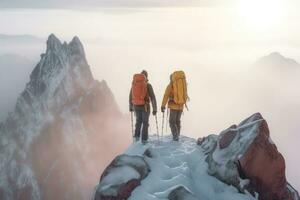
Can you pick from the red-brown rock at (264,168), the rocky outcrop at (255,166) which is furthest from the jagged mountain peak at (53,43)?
the red-brown rock at (264,168)

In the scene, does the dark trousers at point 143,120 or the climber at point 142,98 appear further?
the dark trousers at point 143,120

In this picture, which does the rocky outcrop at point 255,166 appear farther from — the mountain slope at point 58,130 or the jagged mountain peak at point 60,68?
the jagged mountain peak at point 60,68

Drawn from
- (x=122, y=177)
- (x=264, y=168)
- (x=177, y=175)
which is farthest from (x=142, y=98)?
(x=264, y=168)

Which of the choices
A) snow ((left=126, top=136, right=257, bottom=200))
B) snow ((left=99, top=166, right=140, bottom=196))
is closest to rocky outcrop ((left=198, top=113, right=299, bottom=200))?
snow ((left=126, top=136, right=257, bottom=200))

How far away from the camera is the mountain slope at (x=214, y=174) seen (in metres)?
20.1

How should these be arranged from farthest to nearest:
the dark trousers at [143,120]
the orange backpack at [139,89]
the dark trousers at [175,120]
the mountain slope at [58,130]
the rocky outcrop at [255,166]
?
the mountain slope at [58,130] → the dark trousers at [175,120] → the dark trousers at [143,120] → the orange backpack at [139,89] → the rocky outcrop at [255,166]

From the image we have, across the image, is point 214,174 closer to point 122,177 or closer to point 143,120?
point 122,177

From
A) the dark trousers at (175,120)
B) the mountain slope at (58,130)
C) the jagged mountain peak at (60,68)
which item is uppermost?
the dark trousers at (175,120)

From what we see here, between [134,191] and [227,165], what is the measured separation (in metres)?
4.20

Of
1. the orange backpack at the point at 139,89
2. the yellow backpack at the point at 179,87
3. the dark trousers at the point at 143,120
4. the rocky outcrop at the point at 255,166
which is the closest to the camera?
the rocky outcrop at the point at 255,166

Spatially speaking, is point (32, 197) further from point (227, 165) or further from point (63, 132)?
point (227, 165)

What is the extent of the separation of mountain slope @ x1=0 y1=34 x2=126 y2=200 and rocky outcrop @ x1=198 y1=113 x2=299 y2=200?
134072mm

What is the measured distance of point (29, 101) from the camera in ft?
597

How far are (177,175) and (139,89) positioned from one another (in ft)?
18.1
